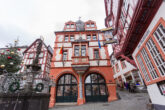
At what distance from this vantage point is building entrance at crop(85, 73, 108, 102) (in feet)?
35.6

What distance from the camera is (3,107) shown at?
171 inches

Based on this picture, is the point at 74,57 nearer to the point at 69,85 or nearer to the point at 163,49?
the point at 69,85

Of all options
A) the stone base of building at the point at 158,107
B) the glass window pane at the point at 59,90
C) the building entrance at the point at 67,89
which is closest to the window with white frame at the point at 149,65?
the stone base of building at the point at 158,107

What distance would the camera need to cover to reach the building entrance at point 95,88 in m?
10.8

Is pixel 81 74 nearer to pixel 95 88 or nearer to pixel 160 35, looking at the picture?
pixel 95 88

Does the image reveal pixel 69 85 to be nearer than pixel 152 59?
No

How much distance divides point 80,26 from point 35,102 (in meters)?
16.2

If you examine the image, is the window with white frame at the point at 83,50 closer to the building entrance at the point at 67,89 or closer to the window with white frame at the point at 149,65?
the building entrance at the point at 67,89

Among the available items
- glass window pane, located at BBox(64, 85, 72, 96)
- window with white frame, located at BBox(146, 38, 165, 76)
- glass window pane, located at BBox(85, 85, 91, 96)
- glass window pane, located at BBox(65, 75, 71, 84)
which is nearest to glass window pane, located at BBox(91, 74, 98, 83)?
glass window pane, located at BBox(85, 85, 91, 96)

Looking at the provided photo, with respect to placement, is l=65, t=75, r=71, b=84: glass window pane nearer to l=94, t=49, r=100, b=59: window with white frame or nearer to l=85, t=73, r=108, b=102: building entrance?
l=85, t=73, r=108, b=102: building entrance

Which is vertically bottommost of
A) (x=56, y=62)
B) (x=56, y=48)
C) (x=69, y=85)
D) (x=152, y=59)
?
(x=69, y=85)

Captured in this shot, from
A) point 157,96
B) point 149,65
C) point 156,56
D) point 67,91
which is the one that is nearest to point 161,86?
point 157,96

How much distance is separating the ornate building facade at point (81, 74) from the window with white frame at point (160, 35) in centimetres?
682

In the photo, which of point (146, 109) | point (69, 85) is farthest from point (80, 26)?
point (146, 109)
